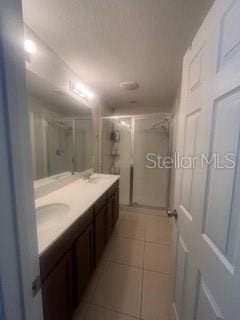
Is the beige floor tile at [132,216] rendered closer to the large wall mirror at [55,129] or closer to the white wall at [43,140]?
the large wall mirror at [55,129]

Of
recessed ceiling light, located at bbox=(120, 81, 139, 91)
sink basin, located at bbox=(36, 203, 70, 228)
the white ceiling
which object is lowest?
sink basin, located at bbox=(36, 203, 70, 228)

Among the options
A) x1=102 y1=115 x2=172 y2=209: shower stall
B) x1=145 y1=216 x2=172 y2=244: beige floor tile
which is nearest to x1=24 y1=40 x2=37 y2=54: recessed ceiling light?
x1=102 y1=115 x2=172 y2=209: shower stall

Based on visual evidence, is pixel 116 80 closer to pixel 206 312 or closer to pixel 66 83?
pixel 66 83

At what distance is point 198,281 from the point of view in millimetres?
765

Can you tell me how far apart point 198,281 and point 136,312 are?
2.99 feet

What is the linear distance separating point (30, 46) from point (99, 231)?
184cm

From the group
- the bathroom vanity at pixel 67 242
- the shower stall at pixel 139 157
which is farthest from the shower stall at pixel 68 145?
the shower stall at pixel 139 157

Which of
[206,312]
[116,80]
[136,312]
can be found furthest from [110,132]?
[206,312]

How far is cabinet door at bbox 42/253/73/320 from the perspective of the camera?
867 mm

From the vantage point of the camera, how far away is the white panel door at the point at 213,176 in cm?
53

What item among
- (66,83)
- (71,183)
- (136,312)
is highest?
(66,83)

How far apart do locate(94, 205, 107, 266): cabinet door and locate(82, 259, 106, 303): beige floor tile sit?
0.53 feet
